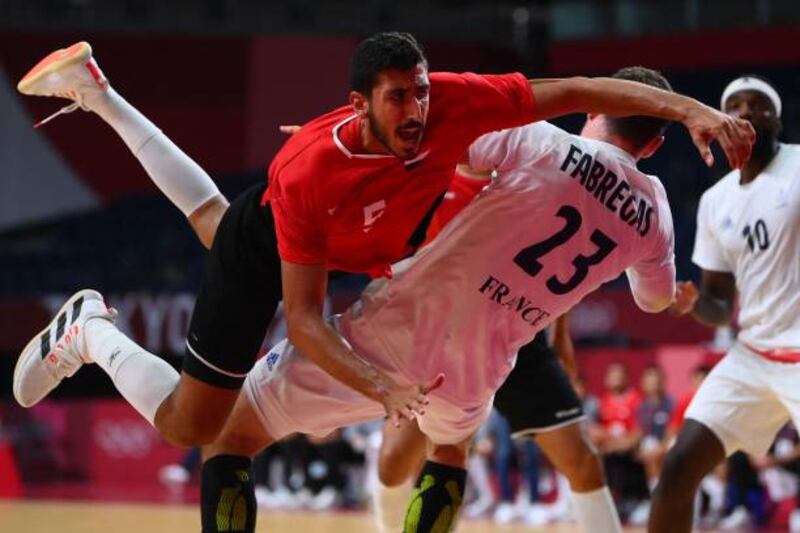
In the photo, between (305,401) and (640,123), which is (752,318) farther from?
(305,401)

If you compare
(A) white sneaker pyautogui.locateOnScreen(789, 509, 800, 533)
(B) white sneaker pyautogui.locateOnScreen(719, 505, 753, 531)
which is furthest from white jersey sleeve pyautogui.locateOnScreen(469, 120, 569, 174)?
(B) white sneaker pyautogui.locateOnScreen(719, 505, 753, 531)

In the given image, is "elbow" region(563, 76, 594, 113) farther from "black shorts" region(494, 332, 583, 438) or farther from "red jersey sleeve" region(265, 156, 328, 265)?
"black shorts" region(494, 332, 583, 438)

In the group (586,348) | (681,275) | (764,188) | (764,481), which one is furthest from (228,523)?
(681,275)

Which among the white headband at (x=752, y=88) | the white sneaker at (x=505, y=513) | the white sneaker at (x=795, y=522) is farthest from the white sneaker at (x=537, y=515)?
the white headband at (x=752, y=88)

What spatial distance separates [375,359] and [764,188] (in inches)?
88.1

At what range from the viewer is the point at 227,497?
4.87 m

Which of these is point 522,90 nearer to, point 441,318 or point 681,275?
point 441,318

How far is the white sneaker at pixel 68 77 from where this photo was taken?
19.2 feet

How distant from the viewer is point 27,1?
21297 millimetres

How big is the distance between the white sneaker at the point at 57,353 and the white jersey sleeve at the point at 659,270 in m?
2.26

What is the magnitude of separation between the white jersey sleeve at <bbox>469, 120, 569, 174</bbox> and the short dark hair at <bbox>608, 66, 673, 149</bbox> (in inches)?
10.8

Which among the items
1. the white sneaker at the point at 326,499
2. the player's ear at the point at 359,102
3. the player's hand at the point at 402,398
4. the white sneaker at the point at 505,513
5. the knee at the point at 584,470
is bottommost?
the white sneaker at the point at 326,499

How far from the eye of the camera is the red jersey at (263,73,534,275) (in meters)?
4.47

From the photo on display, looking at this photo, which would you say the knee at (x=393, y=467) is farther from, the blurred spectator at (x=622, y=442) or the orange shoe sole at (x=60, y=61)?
the blurred spectator at (x=622, y=442)
